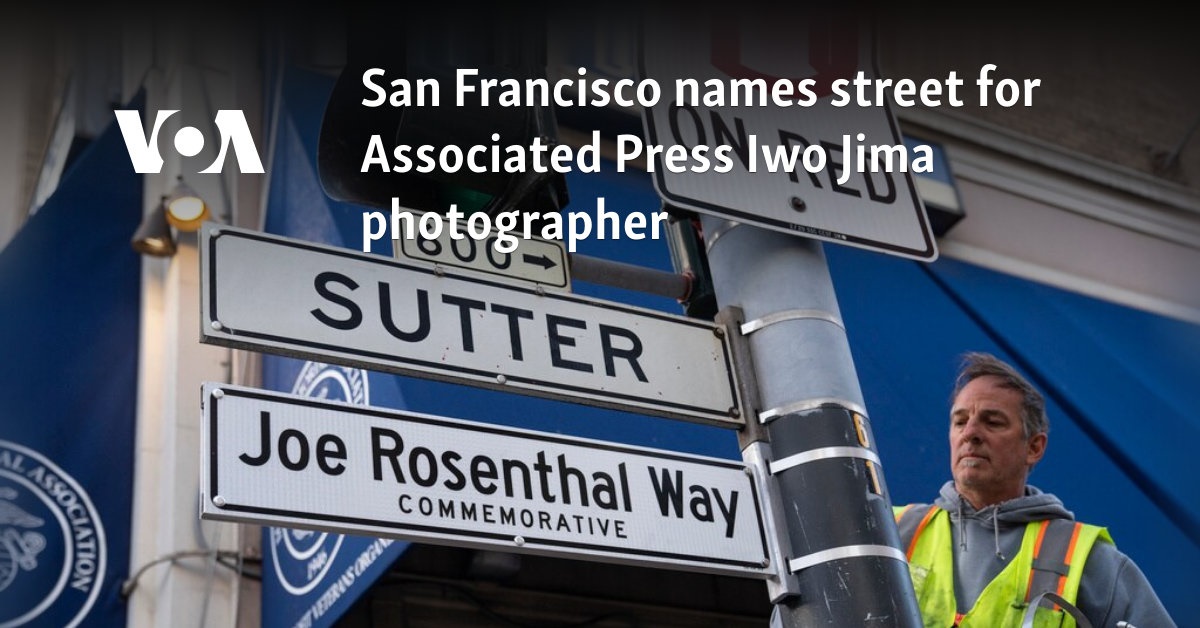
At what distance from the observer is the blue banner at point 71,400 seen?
19.0ft

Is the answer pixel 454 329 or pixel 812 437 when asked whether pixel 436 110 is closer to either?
pixel 454 329

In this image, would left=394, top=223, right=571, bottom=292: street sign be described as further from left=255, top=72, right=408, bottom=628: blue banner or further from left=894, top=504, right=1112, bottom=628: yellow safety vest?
left=255, top=72, right=408, bottom=628: blue banner

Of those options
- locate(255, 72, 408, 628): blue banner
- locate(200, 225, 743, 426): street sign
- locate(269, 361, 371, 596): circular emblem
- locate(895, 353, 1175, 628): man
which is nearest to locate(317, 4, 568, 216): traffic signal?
locate(200, 225, 743, 426): street sign

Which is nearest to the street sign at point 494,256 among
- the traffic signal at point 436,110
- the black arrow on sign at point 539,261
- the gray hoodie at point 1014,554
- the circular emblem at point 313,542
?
the black arrow on sign at point 539,261

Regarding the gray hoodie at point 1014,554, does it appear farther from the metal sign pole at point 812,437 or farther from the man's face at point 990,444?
the metal sign pole at point 812,437

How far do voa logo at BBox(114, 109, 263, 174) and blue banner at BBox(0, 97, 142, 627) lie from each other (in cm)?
11

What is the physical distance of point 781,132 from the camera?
3.71 metres

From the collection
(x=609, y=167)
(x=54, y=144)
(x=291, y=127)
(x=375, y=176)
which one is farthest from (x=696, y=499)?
(x=54, y=144)

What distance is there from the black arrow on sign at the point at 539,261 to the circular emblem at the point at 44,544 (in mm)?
3087

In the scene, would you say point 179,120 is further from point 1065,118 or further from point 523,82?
point 1065,118

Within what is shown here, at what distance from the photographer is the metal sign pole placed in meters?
3.13

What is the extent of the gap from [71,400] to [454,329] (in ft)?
11.5

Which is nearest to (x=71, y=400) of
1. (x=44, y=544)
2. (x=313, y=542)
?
(x=44, y=544)

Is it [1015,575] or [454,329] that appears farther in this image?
[1015,575]
